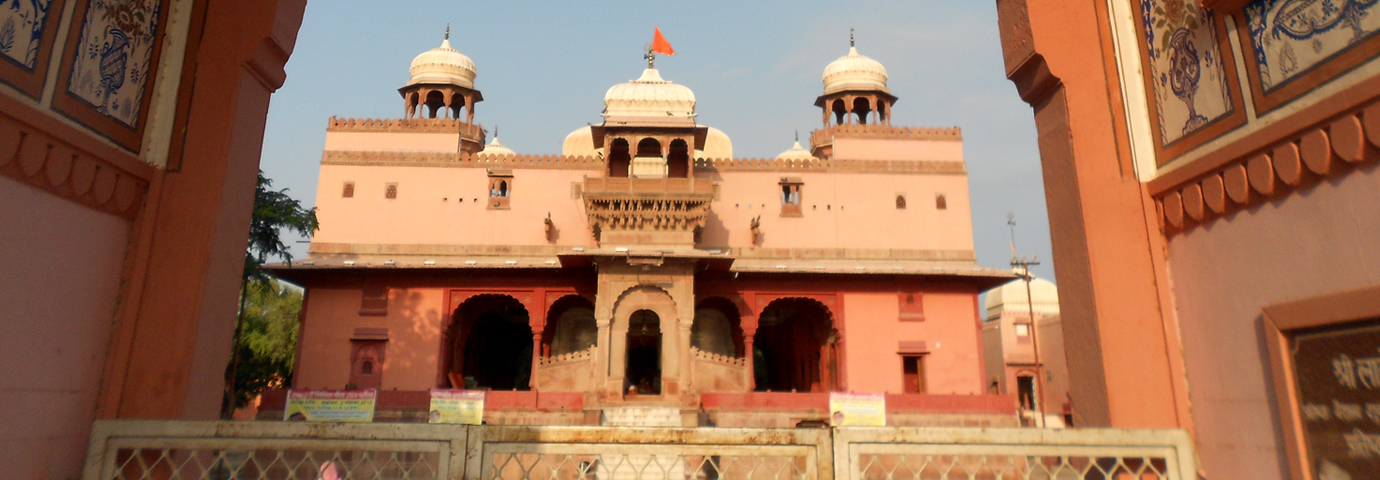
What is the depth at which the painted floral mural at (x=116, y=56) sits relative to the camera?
4.00 meters

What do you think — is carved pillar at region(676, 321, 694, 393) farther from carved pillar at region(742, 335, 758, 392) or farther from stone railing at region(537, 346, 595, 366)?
stone railing at region(537, 346, 595, 366)

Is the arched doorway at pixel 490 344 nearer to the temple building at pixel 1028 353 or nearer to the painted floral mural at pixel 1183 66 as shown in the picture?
the painted floral mural at pixel 1183 66

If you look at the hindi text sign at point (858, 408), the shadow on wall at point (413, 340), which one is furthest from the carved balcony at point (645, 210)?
the hindi text sign at point (858, 408)

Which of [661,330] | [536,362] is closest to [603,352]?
[661,330]

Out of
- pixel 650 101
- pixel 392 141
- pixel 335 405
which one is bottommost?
pixel 335 405

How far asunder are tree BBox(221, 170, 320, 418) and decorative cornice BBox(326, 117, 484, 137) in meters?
4.60

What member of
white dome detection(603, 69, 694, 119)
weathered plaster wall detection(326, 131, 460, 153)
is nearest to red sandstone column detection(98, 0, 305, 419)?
white dome detection(603, 69, 694, 119)

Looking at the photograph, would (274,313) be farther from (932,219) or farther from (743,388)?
(932,219)

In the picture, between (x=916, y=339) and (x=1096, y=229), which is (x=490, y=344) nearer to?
(x=916, y=339)

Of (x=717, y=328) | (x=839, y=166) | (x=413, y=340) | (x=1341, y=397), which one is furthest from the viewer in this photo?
(x=839, y=166)

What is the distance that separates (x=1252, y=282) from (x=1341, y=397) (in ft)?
2.07

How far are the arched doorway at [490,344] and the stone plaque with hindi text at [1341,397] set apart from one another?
65.3ft

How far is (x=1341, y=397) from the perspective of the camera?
3.07m

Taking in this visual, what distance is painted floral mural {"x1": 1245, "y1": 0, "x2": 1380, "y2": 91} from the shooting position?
9.90 ft
